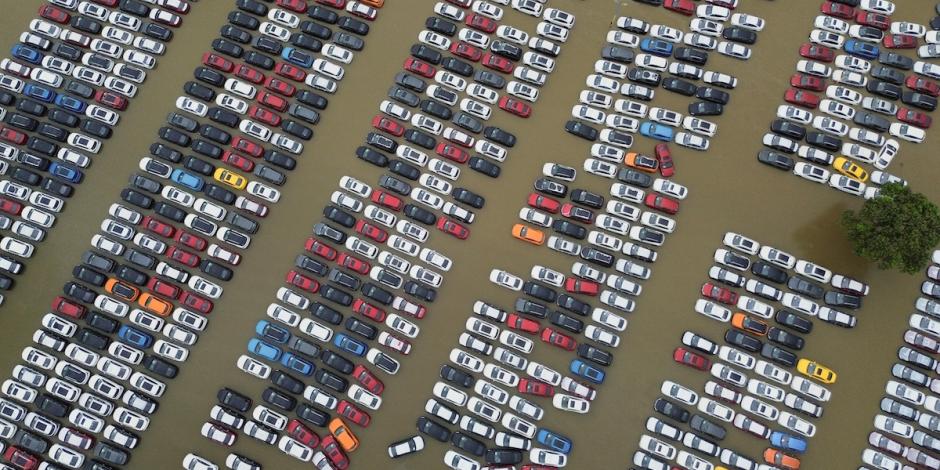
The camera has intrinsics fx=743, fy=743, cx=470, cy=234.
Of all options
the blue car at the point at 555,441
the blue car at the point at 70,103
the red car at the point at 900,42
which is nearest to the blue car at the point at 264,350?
the blue car at the point at 555,441

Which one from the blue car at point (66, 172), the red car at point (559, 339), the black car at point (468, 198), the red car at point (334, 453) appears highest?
the black car at point (468, 198)

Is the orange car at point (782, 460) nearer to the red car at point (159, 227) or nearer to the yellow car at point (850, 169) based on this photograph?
the yellow car at point (850, 169)

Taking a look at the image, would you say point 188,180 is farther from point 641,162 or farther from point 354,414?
point 641,162

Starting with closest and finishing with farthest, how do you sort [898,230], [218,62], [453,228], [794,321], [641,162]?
1. [898,230]
2. [794,321]
3. [453,228]
4. [641,162]
5. [218,62]

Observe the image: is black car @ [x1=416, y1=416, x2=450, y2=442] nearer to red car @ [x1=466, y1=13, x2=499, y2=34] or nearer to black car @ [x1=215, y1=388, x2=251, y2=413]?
black car @ [x1=215, y1=388, x2=251, y2=413]

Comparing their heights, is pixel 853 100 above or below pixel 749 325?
above

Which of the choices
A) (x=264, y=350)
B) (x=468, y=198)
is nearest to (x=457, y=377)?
(x=468, y=198)

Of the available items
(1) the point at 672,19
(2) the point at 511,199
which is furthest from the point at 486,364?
(1) the point at 672,19

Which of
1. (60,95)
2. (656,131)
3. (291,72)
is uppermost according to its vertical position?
(656,131)

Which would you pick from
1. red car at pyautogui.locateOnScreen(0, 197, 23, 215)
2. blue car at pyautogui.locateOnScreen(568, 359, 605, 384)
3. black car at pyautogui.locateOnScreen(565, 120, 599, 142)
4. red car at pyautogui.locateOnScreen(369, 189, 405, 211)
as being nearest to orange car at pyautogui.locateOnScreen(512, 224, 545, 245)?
black car at pyautogui.locateOnScreen(565, 120, 599, 142)
